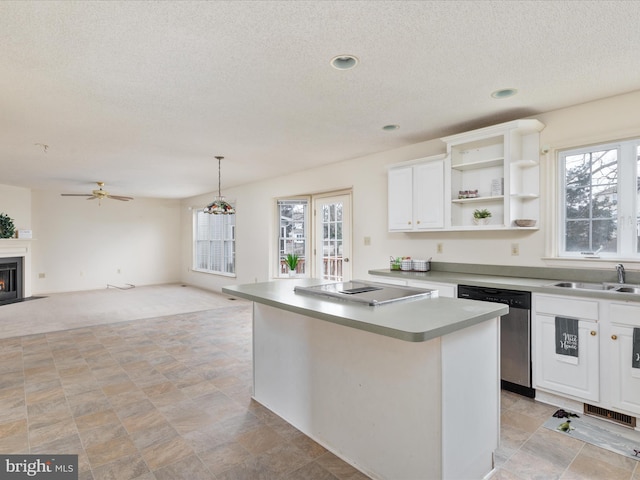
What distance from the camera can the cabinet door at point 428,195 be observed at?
3.73 metres

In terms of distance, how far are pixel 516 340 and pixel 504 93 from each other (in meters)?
1.97

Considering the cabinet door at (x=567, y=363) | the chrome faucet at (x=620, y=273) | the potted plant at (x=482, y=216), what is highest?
the potted plant at (x=482, y=216)

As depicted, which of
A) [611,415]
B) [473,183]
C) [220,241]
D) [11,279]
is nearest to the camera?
[611,415]

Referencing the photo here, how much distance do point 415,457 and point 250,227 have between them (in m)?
5.91

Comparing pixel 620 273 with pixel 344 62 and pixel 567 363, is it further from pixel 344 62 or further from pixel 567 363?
pixel 344 62

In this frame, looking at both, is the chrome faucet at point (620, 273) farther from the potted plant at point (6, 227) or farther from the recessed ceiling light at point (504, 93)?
the potted plant at point (6, 227)

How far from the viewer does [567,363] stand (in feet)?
8.50

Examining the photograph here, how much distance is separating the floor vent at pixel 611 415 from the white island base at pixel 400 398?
115 cm

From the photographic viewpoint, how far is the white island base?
1634 mm

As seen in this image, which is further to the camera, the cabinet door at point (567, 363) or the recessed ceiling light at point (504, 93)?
the recessed ceiling light at point (504, 93)

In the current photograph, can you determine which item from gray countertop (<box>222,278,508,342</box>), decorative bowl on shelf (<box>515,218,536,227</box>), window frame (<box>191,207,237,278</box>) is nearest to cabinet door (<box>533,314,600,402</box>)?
decorative bowl on shelf (<box>515,218,536,227</box>)

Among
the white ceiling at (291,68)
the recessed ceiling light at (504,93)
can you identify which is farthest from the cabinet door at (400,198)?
the recessed ceiling light at (504,93)

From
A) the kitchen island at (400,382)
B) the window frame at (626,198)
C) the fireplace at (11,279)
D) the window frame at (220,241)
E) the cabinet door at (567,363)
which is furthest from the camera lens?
the window frame at (220,241)

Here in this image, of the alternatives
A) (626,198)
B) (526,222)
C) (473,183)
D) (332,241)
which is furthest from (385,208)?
(626,198)
